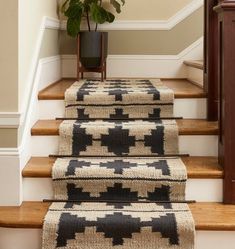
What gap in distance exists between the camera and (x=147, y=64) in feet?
15.0

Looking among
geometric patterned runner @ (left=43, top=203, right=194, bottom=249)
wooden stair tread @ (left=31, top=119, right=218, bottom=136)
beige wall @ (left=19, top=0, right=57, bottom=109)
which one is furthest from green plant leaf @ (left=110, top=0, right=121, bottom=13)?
geometric patterned runner @ (left=43, top=203, right=194, bottom=249)

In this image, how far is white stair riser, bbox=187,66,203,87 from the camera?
3.74 metres

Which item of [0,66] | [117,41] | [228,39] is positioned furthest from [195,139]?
[117,41]

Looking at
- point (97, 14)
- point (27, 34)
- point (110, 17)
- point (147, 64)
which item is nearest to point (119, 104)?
point (27, 34)

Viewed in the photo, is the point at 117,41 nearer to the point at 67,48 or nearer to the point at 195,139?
the point at 67,48

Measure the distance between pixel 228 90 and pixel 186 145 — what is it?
0.48 metres

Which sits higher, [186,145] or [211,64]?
[211,64]

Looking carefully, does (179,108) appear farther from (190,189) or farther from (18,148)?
(18,148)

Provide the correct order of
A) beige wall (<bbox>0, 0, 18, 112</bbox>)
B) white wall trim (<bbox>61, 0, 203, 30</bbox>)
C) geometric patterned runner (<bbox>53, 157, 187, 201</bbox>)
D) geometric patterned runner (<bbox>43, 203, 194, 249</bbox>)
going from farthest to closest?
1. white wall trim (<bbox>61, 0, 203, 30</bbox>)
2. geometric patterned runner (<bbox>53, 157, 187, 201</bbox>)
3. beige wall (<bbox>0, 0, 18, 112</bbox>)
4. geometric patterned runner (<bbox>43, 203, 194, 249</bbox>)

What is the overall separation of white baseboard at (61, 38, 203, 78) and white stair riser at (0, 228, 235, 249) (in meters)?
2.36

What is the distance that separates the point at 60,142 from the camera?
2.89 m

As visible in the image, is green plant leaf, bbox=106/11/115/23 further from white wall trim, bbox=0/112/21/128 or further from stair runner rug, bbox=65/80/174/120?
white wall trim, bbox=0/112/21/128

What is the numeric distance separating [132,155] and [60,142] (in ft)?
1.33

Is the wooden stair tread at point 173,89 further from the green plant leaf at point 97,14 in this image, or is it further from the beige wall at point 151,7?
the beige wall at point 151,7
